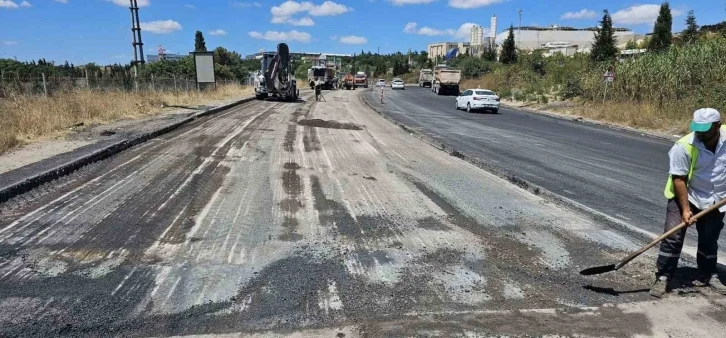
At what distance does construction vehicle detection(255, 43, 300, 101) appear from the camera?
2820cm

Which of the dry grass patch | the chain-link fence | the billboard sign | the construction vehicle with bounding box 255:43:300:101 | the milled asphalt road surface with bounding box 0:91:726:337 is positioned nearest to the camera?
the milled asphalt road surface with bounding box 0:91:726:337

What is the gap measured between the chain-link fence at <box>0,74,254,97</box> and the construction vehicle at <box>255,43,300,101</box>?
5.15 metres

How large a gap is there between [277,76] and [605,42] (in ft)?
108

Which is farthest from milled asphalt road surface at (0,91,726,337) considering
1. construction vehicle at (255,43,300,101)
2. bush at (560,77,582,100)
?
bush at (560,77,582,100)

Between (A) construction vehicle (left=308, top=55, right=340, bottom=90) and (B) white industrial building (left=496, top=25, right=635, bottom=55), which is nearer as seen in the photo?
(A) construction vehicle (left=308, top=55, right=340, bottom=90)

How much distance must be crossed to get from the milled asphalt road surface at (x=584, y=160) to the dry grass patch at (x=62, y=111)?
10826 mm

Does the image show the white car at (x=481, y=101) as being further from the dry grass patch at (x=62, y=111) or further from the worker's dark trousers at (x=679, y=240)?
the worker's dark trousers at (x=679, y=240)

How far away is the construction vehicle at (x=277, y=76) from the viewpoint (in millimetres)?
28203

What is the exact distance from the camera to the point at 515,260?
4926mm

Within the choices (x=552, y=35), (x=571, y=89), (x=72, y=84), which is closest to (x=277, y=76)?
(x=72, y=84)

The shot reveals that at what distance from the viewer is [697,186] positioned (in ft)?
13.6

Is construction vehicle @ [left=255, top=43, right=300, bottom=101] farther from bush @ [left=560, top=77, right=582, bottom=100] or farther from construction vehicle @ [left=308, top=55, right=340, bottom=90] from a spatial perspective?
construction vehicle @ [left=308, top=55, right=340, bottom=90]

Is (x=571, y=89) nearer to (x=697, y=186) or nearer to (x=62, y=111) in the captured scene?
(x=62, y=111)

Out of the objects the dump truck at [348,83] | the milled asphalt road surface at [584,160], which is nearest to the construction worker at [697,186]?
the milled asphalt road surface at [584,160]
